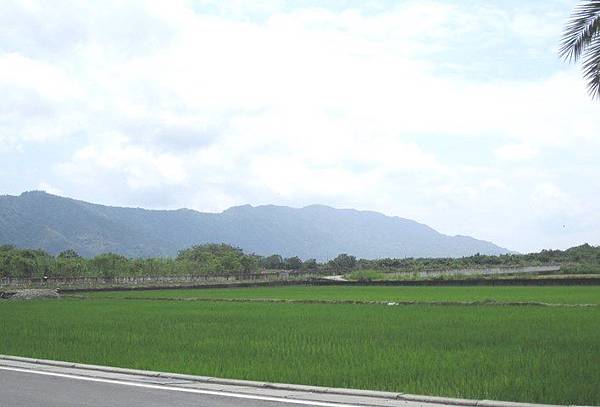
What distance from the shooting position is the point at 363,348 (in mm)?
16219

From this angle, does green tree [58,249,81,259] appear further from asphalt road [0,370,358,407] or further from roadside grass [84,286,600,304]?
asphalt road [0,370,358,407]

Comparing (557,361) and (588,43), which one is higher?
(588,43)

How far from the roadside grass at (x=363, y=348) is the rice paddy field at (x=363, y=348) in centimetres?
3

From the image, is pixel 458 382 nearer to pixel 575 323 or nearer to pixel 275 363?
pixel 275 363

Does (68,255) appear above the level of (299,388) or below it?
above

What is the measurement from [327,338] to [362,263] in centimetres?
13388

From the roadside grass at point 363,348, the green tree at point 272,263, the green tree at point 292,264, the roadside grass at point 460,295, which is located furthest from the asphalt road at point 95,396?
the green tree at point 272,263

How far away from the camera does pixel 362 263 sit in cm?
15162

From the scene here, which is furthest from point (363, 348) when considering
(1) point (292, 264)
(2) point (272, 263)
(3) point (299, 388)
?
(2) point (272, 263)

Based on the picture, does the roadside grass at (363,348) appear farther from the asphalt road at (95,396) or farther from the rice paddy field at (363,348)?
the asphalt road at (95,396)

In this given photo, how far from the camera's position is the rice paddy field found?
1157 cm

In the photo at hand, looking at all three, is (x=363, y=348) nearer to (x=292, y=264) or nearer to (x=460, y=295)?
(x=460, y=295)

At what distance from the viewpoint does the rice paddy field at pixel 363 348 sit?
1157 cm

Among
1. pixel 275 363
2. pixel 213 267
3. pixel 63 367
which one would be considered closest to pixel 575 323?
pixel 275 363
